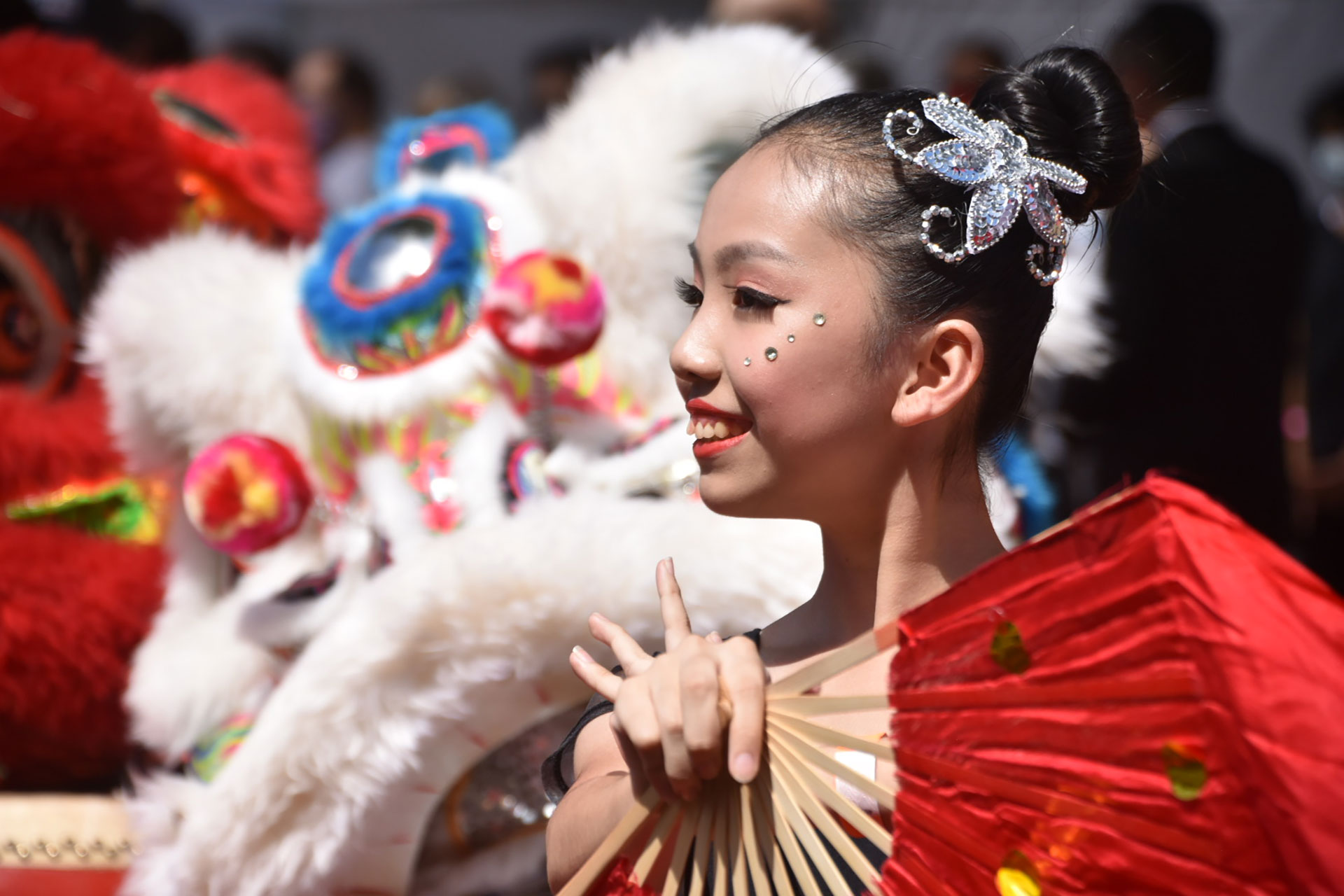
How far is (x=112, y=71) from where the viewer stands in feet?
6.51

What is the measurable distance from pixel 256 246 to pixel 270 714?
2.83 feet

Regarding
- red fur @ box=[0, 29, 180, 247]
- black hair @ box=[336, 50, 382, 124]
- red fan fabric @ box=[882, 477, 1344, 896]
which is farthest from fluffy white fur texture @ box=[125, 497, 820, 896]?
black hair @ box=[336, 50, 382, 124]

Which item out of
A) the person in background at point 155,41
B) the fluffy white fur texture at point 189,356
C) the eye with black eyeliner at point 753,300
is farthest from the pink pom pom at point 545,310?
the person in background at point 155,41

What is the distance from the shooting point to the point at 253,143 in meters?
2.34

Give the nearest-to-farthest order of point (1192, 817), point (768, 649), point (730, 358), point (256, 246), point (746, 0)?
point (1192, 817) < point (730, 358) < point (768, 649) < point (256, 246) < point (746, 0)

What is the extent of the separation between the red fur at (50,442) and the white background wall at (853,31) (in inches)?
75.7

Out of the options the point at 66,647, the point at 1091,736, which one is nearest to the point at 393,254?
the point at 66,647

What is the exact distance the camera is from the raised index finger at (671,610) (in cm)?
83

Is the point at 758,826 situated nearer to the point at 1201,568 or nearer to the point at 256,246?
the point at 1201,568

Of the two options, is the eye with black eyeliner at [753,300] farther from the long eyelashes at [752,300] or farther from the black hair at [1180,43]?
the black hair at [1180,43]

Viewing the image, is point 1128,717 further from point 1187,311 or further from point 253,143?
point 253,143

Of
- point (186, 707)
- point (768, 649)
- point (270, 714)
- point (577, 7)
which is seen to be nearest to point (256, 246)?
point (186, 707)

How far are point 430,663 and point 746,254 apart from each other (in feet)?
2.17

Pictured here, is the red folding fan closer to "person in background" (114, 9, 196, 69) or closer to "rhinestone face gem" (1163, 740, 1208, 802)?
"rhinestone face gem" (1163, 740, 1208, 802)
